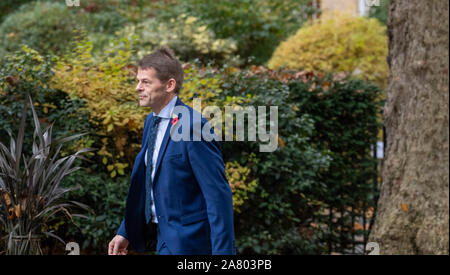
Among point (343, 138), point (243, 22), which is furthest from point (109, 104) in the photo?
point (243, 22)

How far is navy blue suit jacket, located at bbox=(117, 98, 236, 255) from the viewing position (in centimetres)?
274

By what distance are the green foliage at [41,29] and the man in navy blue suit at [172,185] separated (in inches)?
358

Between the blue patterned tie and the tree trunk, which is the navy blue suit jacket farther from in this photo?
the tree trunk

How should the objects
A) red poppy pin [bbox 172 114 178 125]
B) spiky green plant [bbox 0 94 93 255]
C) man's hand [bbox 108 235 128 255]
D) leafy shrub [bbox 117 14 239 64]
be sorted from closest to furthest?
red poppy pin [bbox 172 114 178 125] < man's hand [bbox 108 235 128 255] < spiky green plant [bbox 0 94 93 255] < leafy shrub [bbox 117 14 239 64]

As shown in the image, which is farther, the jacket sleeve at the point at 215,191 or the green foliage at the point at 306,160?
the green foliage at the point at 306,160

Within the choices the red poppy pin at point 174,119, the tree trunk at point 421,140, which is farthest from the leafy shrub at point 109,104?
the tree trunk at point 421,140

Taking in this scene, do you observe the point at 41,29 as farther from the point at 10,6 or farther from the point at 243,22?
the point at 10,6

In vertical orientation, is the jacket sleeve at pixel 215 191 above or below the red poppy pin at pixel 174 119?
below

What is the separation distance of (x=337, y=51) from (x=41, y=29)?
6.47 meters

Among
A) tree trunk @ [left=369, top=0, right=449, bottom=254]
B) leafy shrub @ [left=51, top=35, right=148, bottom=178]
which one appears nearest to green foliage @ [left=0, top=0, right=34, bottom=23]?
leafy shrub @ [left=51, top=35, right=148, bottom=178]

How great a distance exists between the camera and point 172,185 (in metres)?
2.84

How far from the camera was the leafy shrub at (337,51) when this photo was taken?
1043cm

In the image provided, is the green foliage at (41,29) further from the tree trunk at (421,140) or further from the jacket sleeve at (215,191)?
the jacket sleeve at (215,191)

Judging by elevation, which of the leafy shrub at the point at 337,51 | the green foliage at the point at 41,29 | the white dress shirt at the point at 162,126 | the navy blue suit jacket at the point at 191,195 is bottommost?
the navy blue suit jacket at the point at 191,195
